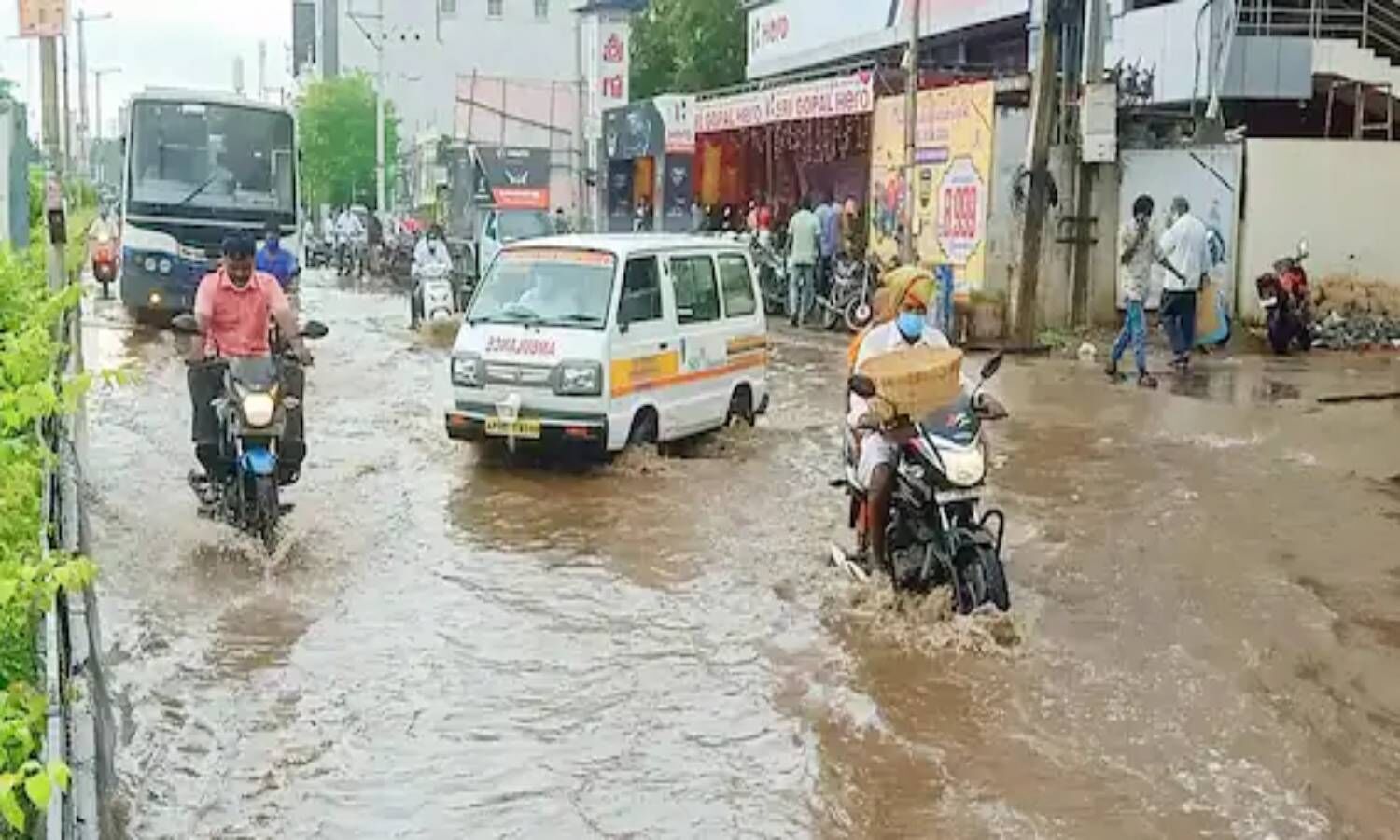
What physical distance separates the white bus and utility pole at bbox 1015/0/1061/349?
375 inches

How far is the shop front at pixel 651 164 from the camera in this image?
1233 inches

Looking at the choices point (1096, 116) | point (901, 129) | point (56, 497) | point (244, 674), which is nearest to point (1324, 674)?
point (244, 674)

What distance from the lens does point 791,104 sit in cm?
2712

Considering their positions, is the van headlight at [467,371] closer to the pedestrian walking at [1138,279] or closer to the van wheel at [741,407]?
the van wheel at [741,407]

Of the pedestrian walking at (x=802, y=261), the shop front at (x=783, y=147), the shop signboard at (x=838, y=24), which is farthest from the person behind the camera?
the shop signboard at (x=838, y=24)

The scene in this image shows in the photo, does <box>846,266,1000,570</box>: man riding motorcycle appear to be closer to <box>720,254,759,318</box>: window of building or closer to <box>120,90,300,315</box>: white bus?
<box>720,254,759,318</box>: window of building

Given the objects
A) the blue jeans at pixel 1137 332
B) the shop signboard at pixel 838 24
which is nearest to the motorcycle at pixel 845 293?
the blue jeans at pixel 1137 332

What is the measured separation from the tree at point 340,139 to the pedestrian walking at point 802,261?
139 feet

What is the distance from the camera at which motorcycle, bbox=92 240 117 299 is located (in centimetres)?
3050

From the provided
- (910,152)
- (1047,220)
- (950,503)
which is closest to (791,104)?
(910,152)

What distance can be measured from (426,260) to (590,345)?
470 inches

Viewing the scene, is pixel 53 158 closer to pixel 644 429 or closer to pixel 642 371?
pixel 642 371

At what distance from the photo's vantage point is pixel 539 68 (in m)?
77.1

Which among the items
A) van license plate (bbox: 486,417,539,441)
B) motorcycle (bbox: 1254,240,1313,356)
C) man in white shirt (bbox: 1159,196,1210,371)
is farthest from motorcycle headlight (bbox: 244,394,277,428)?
motorcycle (bbox: 1254,240,1313,356)
